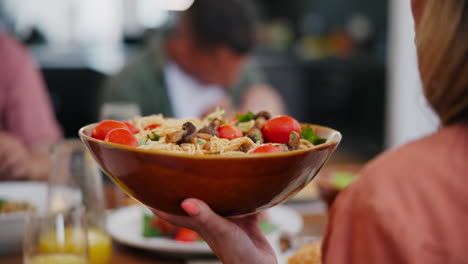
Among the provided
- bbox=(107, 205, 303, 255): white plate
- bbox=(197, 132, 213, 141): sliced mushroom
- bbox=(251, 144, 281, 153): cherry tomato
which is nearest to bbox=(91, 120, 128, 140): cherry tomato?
bbox=(197, 132, 213, 141): sliced mushroom

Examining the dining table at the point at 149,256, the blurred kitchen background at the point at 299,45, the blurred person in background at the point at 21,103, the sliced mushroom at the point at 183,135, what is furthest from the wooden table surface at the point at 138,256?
the blurred kitchen background at the point at 299,45

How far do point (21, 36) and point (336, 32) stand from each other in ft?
12.6

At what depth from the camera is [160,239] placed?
1350 millimetres

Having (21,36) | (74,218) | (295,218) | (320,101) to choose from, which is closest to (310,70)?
(320,101)

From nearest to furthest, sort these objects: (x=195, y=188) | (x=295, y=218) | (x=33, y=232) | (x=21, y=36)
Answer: (x=195, y=188), (x=33, y=232), (x=295, y=218), (x=21, y=36)

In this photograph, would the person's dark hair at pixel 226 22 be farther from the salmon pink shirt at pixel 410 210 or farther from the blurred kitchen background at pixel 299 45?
the blurred kitchen background at pixel 299 45

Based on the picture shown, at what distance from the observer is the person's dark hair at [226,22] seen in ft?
8.96

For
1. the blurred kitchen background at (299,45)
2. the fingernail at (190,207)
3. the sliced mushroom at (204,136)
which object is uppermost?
the sliced mushroom at (204,136)

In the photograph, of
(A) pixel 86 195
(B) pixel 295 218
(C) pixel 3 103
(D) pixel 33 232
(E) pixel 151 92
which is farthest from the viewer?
(E) pixel 151 92

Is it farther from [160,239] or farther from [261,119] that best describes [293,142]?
[160,239]

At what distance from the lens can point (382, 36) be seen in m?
6.43

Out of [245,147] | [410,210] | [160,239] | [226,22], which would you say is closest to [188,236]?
[160,239]

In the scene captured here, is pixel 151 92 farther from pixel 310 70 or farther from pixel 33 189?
pixel 310 70

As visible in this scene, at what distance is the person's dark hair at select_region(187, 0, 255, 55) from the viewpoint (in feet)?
8.96
